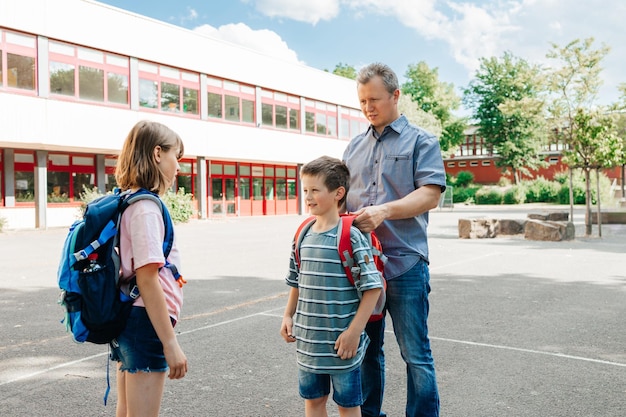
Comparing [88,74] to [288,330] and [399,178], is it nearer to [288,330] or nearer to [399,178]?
[399,178]

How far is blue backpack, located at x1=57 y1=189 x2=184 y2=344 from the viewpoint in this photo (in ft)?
7.24

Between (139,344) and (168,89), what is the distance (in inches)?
1087

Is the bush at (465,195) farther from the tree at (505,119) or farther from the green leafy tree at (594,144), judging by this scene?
the green leafy tree at (594,144)

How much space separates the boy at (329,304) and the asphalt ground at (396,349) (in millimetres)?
1144

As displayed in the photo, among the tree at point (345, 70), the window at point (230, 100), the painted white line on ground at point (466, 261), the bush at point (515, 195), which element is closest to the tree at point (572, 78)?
the painted white line on ground at point (466, 261)

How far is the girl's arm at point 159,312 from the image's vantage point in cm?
225

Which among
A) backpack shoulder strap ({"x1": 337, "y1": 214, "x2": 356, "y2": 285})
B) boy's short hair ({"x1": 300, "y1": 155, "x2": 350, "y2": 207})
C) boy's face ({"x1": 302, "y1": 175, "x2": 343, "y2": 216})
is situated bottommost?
backpack shoulder strap ({"x1": 337, "y1": 214, "x2": 356, "y2": 285})

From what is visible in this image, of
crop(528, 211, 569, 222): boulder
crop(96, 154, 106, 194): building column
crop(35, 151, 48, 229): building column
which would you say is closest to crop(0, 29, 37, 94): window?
crop(35, 151, 48, 229): building column

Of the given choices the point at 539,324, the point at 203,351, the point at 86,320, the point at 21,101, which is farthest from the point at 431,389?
the point at 21,101

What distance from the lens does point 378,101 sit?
3.13 metres

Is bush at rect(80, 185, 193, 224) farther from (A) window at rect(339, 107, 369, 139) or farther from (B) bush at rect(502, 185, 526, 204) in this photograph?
(B) bush at rect(502, 185, 526, 204)

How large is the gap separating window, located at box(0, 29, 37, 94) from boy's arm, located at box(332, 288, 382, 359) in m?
22.6

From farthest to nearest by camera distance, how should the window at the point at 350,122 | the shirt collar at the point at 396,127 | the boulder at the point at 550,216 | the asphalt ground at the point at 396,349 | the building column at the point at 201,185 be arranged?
the window at the point at 350,122 < the building column at the point at 201,185 < the boulder at the point at 550,216 < the asphalt ground at the point at 396,349 < the shirt collar at the point at 396,127

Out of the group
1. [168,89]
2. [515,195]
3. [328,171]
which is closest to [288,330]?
[328,171]
